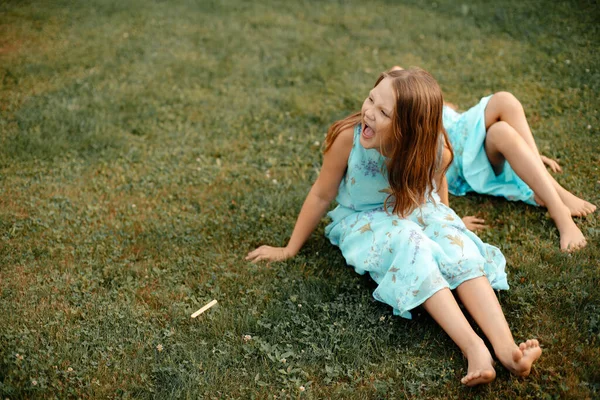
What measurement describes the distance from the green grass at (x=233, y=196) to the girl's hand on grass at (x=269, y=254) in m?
0.06

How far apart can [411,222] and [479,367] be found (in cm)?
83

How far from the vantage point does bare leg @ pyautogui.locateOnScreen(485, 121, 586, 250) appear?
3.46 metres

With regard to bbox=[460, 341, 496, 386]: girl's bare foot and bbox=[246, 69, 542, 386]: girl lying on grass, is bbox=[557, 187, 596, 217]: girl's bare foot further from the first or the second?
bbox=[460, 341, 496, 386]: girl's bare foot

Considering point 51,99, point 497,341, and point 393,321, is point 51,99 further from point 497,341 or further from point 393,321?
point 497,341

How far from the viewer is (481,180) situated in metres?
3.90

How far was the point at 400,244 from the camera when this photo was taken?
290cm

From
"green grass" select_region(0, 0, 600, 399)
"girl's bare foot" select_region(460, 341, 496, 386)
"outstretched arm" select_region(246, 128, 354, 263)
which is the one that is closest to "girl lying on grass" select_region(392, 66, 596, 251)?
"green grass" select_region(0, 0, 600, 399)

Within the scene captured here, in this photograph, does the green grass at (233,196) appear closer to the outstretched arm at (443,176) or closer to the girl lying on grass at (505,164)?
the girl lying on grass at (505,164)

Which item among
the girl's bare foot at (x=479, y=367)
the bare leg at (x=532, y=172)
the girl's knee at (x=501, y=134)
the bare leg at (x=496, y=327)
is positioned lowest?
the girl's bare foot at (x=479, y=367)

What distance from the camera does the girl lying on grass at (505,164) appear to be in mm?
3525

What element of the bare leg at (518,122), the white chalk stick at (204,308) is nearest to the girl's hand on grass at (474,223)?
the bare leg at (518,122)

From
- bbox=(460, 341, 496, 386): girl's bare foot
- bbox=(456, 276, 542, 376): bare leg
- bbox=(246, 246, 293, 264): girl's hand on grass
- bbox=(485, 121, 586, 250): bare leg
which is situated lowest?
bbox=(246, 246, 293, 264): girl's hand on grass

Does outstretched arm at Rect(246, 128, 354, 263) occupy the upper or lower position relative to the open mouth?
lower

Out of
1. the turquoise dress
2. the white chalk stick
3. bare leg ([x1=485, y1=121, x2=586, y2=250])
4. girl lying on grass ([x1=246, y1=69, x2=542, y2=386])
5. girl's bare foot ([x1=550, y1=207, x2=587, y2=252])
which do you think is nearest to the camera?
girl lying on grass ([x1=246, y1=69, x2=542, y2=386])
